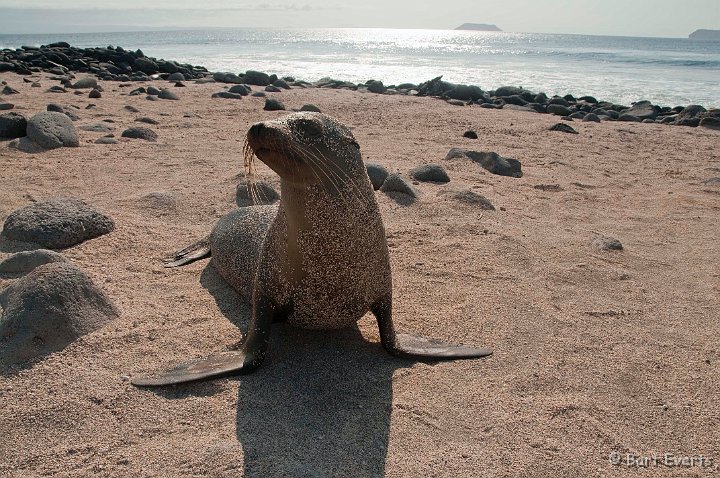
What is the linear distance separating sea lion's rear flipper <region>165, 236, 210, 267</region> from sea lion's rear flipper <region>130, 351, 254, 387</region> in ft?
4.90

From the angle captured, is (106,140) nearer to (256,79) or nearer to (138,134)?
(138,134)

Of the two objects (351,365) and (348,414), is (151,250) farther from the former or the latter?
(348,414)

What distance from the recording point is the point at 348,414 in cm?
278

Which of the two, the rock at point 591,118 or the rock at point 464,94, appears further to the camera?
the rock at point 464,94

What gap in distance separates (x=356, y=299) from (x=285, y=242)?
46cm

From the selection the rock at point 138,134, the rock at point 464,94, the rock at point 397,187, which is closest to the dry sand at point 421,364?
the rock at point 397,187

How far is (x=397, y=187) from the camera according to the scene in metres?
6.07

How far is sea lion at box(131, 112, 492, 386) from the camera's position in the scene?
2910mm

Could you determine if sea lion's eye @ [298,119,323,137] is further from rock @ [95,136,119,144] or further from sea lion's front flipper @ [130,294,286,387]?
rock @ [95,136,119,144]

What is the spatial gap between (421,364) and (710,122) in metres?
12.4

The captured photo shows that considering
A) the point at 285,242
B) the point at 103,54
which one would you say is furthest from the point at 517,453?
the point at 103,54

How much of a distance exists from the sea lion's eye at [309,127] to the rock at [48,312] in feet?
5.03

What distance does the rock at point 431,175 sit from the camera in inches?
267

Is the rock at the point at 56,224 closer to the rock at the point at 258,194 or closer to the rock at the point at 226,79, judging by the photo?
the rock at the point at 258,194
